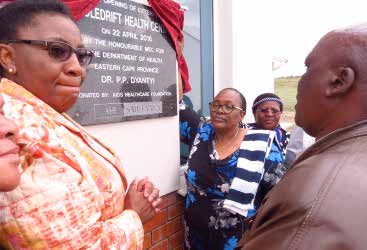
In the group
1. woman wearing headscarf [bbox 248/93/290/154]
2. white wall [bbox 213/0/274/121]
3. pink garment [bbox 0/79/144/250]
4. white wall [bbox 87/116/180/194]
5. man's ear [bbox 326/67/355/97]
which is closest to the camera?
pink garment [bbox 0/79/144/250]

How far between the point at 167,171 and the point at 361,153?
221cm

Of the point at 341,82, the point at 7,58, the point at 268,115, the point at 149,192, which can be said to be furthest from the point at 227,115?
the point at 7,58

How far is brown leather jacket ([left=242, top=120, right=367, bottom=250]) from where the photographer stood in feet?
2.92

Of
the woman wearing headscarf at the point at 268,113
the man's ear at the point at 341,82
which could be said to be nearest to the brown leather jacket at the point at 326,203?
the man's ear at the point at 341,82

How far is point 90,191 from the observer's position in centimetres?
113

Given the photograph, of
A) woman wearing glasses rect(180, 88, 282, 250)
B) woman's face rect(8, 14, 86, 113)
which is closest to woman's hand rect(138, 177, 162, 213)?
woman's face rect(8, 14, 86, 113)

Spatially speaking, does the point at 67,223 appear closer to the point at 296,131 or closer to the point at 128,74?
the point at 128,74

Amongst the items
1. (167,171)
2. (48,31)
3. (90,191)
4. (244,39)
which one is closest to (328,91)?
(90,191)

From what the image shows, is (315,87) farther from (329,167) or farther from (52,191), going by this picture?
(52,191)

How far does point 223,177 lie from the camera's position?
9.14 ft

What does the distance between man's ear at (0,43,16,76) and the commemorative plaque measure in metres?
0.85

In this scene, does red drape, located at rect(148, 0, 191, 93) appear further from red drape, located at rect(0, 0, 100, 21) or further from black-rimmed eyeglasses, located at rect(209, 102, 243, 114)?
red drape, located at rect(0, 0, 100, 21)

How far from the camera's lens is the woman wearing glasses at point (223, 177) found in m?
2.71

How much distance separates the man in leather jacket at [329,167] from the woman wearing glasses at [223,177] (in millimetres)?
1443
